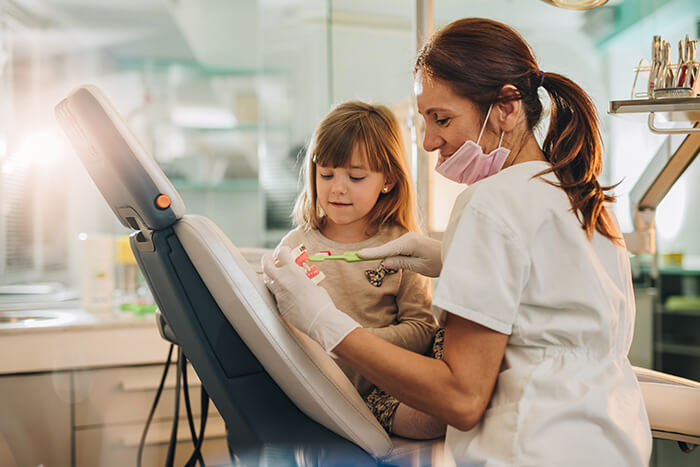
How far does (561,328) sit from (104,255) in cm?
173

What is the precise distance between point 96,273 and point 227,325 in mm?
1412

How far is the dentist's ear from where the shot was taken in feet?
2.88

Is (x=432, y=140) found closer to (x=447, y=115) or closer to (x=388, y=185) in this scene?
(x=447, y=115)

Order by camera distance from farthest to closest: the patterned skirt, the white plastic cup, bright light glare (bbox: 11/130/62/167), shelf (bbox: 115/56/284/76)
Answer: shelf (bbox: 115/56/284/76)
bright light glare (bbox: 11/130/62/167)
the white plastic cup
the patterned skirt

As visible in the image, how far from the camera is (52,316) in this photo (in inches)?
82.2

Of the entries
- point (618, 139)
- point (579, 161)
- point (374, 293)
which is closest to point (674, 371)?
point (618, 139)

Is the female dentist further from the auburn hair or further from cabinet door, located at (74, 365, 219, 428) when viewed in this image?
cabinet door, located at (74, 365, 219, 428)

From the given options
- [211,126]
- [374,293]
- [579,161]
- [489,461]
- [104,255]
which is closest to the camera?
[489,461]

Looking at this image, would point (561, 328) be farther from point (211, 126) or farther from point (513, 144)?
point (211, 126)

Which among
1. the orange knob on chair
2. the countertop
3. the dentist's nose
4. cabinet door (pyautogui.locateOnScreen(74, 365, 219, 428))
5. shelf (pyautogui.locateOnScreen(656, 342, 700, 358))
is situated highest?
the dentist's nose

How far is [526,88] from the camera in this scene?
0.90 meters

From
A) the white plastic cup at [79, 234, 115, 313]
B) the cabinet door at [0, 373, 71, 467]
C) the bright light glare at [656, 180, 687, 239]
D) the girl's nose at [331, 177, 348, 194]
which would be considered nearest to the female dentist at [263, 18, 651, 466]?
the girl's nose at [331, 177, 348, 194]

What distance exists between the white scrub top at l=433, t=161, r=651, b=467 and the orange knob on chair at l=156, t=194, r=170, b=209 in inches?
15.8

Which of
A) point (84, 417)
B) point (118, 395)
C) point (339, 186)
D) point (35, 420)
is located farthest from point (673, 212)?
point (35, 420)
